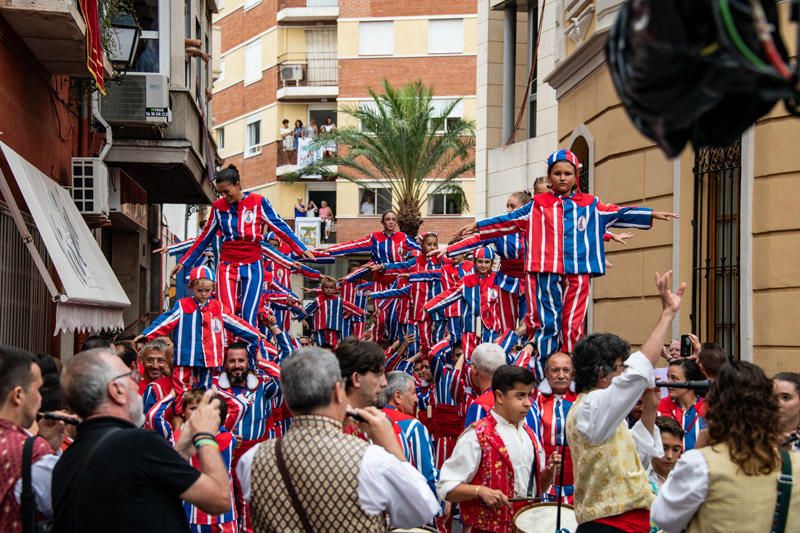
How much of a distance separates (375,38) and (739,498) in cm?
4940

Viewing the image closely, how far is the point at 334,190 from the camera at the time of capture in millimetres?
56188

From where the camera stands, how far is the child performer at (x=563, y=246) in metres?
10.6

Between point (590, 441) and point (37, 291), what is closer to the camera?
point (590, 441)

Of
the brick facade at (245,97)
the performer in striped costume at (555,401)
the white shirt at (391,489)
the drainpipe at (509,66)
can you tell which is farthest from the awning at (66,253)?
the brick facade at (245,97)

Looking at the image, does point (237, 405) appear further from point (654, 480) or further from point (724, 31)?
point (724, 31)

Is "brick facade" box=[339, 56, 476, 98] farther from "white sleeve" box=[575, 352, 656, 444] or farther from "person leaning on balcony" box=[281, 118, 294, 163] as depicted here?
"white sleeve" box=[575, 352, 656, 444]

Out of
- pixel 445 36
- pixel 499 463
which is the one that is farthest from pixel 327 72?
pixel 499 463

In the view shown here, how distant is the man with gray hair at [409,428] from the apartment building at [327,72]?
140 ft

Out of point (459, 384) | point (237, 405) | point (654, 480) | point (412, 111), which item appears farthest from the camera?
point (412, 111)

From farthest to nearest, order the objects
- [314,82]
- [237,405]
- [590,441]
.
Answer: [314,82], [237,405], [590,441]

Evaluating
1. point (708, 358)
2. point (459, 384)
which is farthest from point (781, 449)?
point (459, 384)

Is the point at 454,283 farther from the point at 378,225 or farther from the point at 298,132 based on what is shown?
the point at 298,132

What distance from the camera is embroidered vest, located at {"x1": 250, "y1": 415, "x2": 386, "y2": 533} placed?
4.82m

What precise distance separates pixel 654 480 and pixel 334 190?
161ft
